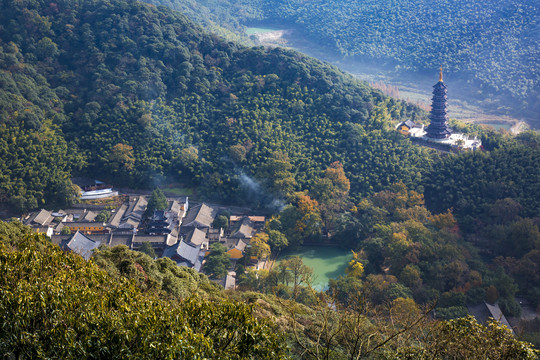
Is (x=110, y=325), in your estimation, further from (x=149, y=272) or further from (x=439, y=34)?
(x=439, y=34)

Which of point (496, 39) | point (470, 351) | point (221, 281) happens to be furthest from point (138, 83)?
point (496, 39)

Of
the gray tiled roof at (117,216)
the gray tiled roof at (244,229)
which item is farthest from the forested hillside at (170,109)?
the gray tiled roof at (117,216)

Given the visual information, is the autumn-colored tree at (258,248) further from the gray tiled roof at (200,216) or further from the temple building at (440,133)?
the temple building at (440,133)

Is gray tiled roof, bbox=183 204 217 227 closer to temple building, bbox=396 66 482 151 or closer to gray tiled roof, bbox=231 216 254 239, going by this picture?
gray tiled roof, bbox=231 216 254 239

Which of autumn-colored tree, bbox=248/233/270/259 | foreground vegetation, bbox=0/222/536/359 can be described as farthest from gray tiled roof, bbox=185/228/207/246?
foreground vegetation, bbox=0/222/536/359

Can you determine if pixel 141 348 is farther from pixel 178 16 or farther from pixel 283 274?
pixel 178 16
